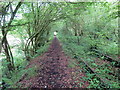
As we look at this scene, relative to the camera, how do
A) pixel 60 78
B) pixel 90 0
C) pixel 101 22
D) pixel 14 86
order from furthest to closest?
pixel 101 22 < pixel 60 78 < pixel 90 0 < pixel 14 86

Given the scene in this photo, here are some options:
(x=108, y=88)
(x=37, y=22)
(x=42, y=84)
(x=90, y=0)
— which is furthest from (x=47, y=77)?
(x=37, y=22)

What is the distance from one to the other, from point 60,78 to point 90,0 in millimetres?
4447

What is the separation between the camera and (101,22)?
7.54 metres

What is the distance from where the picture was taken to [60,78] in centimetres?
441

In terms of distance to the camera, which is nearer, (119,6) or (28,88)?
(119,6)

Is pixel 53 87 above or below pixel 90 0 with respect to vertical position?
below

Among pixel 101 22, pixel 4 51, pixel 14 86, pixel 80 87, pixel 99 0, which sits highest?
pixel 99 0

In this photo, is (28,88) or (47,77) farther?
(47,77)

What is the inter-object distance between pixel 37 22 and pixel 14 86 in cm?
659

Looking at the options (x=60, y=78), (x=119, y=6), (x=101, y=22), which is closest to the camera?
(x=119, y=6)

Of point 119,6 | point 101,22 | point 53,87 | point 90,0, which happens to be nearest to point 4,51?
point 53,87

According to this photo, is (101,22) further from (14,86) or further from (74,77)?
(14,86)

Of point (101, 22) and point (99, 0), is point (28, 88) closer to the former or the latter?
point (99, 0)

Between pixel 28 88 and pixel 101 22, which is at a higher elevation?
pixel 101 22
